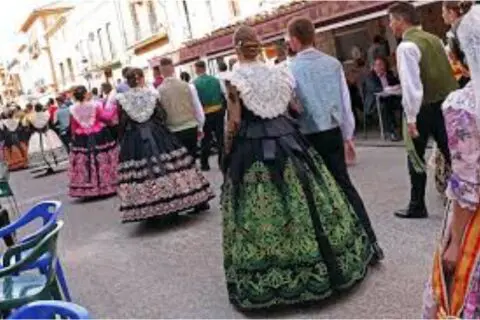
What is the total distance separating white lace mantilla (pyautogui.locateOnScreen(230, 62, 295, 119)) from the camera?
14.2 feet

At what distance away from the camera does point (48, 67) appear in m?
57.9

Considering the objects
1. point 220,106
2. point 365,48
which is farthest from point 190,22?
point 220,106

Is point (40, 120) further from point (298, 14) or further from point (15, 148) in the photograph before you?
point (298, 14)

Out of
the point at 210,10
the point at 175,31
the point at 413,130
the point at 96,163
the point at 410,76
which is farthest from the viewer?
the point at 175,31

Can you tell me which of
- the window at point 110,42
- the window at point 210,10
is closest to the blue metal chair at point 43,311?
the window at point 210,10

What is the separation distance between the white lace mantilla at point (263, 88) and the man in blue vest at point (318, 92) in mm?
220

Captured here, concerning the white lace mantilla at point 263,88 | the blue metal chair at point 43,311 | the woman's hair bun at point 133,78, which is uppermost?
the woman's hair bun at point 133,78

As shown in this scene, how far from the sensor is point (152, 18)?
92.3 ft

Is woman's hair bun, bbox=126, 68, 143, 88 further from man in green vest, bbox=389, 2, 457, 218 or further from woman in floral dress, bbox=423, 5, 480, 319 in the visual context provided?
woman in floral dress, bbox=423, 5, 480, 319

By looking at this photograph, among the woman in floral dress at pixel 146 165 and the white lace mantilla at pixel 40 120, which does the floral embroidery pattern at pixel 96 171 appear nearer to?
the woman in floral dress at pixel 146 165

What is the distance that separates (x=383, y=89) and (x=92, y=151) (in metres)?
4.21

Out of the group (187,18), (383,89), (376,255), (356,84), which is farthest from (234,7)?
(376,255)

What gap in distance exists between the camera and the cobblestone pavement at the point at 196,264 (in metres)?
4.25

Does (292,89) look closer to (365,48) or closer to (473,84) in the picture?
(473,84)
